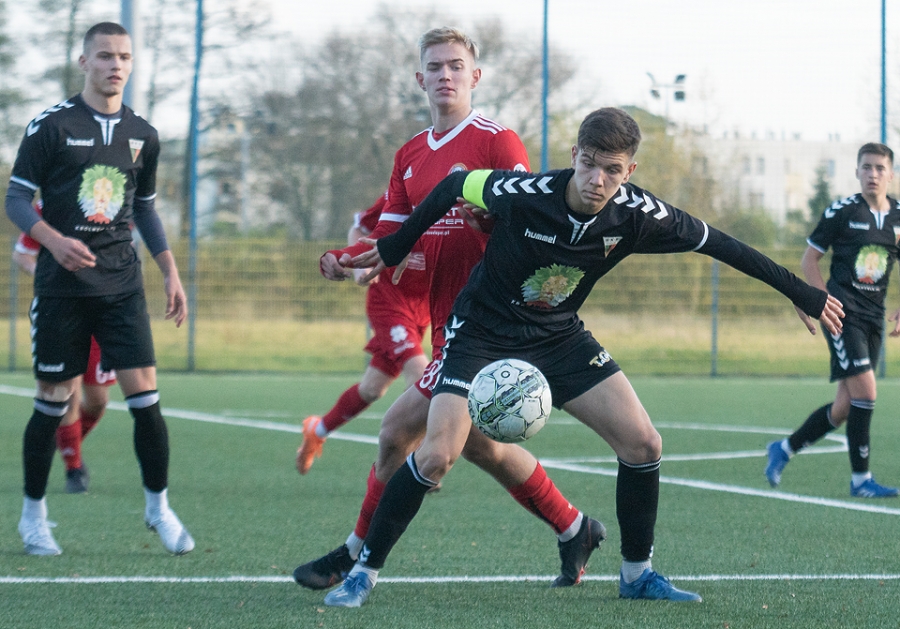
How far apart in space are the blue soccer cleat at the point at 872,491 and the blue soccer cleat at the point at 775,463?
44 centimetres

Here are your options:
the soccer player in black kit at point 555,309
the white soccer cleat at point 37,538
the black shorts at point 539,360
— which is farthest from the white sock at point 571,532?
the white soccer cleat at point 37,538

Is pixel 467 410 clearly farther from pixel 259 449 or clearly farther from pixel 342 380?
pixel 342 380

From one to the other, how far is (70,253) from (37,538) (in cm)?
126

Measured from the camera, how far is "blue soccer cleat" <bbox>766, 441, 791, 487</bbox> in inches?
263

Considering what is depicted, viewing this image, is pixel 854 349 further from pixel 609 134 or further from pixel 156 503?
pixel 156 503

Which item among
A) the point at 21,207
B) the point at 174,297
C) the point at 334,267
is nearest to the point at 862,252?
the point at 334,267

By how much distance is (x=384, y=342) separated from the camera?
22.6ft

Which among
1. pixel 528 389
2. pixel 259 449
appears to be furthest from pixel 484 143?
pixel 259 449

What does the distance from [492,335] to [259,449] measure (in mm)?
4683

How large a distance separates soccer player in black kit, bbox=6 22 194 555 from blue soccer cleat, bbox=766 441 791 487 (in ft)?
11.6

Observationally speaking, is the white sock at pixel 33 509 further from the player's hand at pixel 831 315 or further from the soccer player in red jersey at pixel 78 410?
the player's hand at pixel 831 315

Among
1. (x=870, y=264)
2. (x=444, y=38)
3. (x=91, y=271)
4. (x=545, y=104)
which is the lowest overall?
(x=91, y=271)

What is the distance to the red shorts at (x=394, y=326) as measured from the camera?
22.4ft

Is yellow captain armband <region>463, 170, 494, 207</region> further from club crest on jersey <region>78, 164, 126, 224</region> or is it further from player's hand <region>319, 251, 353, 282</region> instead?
club crest on jersey <region>78, 164, 126, 224</region>
